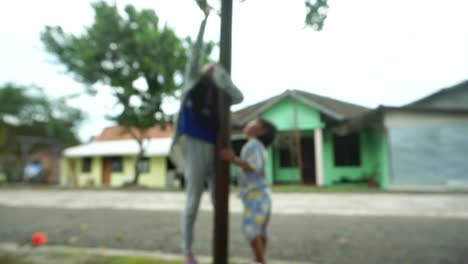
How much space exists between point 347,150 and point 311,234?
9.35 meters

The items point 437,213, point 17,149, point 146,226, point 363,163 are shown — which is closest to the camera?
point 146,226

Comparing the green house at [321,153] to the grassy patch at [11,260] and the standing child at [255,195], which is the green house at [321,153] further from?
the grassy patch at [11,260]

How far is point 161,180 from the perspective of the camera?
20281 millimetres

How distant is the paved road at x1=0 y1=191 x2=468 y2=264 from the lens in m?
2.96

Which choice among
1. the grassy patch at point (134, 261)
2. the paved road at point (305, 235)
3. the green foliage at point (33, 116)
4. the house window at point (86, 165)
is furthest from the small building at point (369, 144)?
the green foliage at point (33, 116)

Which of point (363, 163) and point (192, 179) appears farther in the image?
point (363, 163)

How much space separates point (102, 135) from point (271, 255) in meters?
25.4

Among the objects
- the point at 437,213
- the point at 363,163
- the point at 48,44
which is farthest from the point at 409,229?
the point at 48,44

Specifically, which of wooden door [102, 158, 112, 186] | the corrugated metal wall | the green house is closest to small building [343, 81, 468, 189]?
the corrugated metal wall

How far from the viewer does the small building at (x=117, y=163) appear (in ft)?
66.5

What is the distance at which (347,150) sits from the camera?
41.2 ft

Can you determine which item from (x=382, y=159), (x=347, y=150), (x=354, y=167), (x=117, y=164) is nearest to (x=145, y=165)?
(x=117, y=164)

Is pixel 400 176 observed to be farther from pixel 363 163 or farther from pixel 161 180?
pixel 161 180

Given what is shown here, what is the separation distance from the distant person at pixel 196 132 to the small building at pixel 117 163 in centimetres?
1750
